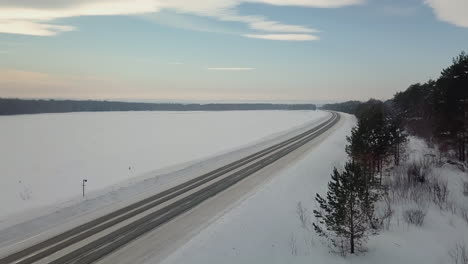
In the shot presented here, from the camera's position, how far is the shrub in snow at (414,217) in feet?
49.4

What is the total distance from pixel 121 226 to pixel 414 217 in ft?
42.4

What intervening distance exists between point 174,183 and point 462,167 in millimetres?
25415


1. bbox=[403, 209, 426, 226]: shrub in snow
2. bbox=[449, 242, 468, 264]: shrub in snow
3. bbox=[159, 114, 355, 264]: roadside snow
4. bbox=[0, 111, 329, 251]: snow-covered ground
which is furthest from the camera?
bbox=[0, 111, 329, 251]: snow-covered ground

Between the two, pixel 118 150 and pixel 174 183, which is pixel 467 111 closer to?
pixel 174 183

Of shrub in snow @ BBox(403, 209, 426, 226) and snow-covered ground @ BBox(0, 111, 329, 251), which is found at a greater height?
shrub in snow @ BBox(403, 209, 426, 226)

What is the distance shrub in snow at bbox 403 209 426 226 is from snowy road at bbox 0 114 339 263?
980cm

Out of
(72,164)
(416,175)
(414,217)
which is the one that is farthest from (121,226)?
(416,175)

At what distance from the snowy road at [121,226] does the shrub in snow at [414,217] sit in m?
9.80

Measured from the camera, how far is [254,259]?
11453 millimetres

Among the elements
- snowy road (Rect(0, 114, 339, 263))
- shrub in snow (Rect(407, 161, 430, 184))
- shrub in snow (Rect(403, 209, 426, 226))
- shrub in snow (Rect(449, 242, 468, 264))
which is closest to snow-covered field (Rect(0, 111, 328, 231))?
snowy road (Rect(0, 114, 339, 263))

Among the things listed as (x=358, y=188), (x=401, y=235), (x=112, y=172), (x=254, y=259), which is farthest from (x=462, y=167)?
(x=112, y=172)

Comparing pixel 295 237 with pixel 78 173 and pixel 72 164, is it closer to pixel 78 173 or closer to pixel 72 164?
pixel 78 173

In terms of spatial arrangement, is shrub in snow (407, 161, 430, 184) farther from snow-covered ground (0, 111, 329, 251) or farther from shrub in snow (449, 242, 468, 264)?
snow-covered ground (0, 111, 329, 251)

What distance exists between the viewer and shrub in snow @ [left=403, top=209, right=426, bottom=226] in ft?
49.4
